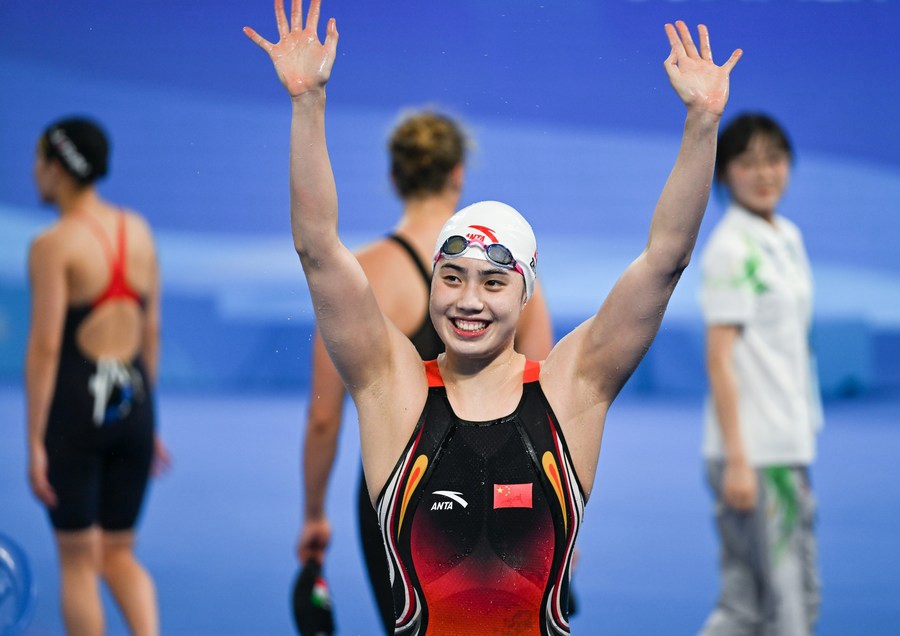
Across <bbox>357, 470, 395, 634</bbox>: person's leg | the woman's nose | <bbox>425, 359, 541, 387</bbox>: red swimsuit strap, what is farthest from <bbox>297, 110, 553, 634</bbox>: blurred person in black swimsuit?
the woman's nose

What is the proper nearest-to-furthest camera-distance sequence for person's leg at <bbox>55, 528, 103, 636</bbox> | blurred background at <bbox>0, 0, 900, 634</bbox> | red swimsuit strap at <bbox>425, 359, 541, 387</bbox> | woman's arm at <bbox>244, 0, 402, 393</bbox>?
woman's arm at <bbox>244, 0, 402, 393</bbox> → red swimsuit strap at <bbox>425, 359, 541, 387</bbox> → person's leg at <bbox>55, 528, 103, 636</bbox> → blurred background at <bbox>0, 0, 900, 634</bbox>

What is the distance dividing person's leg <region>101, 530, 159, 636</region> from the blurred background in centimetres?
96

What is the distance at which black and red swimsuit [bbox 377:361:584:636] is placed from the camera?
11.1 ft

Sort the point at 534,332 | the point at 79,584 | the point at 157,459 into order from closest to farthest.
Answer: the point at 534,332, the point at 79,584, the point at 157,459

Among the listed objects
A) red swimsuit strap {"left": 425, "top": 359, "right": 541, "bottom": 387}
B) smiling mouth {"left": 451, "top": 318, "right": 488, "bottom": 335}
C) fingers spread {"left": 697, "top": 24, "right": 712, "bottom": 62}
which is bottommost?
red swimsuit strap {"left": 425, "top": 359, "right": 541, "bottom": 387}

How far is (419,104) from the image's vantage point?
9.79 metres

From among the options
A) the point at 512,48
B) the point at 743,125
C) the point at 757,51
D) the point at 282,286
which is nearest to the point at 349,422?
the point at 282,286

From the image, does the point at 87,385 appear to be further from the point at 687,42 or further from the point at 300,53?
the point at 687,42

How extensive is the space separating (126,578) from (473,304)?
381 centimetres

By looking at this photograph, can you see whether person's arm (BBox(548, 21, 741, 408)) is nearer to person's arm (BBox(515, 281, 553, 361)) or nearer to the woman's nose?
the woman's nose

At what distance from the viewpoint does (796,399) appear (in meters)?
5.83

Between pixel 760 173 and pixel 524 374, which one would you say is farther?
pixel 760 173

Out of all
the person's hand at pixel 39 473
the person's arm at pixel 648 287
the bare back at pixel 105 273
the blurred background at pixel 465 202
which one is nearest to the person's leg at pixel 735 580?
the blurred background at pixel 465 202

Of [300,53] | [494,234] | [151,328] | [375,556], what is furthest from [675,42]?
[151,328]
